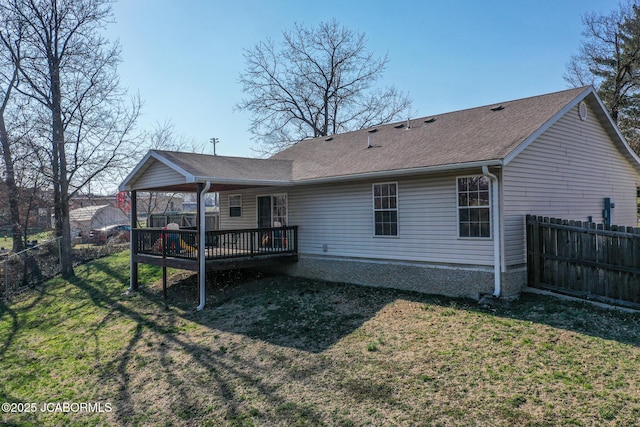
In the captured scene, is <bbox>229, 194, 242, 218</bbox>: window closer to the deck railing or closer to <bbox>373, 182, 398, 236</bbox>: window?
the deck railing

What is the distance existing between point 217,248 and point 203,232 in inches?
52.2

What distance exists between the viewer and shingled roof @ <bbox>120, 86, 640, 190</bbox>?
8734 millimetres

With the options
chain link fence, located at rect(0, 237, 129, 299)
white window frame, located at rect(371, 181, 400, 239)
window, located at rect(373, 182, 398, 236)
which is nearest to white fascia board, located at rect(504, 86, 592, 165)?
white window frame, located at rect(371, 181, 400, 239)

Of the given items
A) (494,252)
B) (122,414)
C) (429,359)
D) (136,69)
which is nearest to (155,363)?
(122,414)

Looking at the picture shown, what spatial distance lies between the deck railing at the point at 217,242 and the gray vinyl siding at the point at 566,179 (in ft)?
20.5

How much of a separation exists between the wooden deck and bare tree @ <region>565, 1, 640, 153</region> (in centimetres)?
2351

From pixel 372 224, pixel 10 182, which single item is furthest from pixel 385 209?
pixel 10 182

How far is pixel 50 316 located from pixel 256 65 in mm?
21490

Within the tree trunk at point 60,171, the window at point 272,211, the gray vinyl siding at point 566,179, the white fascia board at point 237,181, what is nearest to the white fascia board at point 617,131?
the gray vinyl siding at point 566,179

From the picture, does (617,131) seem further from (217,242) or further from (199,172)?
(217,242)

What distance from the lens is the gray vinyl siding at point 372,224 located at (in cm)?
905

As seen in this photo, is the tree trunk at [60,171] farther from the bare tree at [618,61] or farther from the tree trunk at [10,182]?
the bare tree at [618,61]

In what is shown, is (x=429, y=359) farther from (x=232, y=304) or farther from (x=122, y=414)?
(x=232, y=304)

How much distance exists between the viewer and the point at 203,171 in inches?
405
